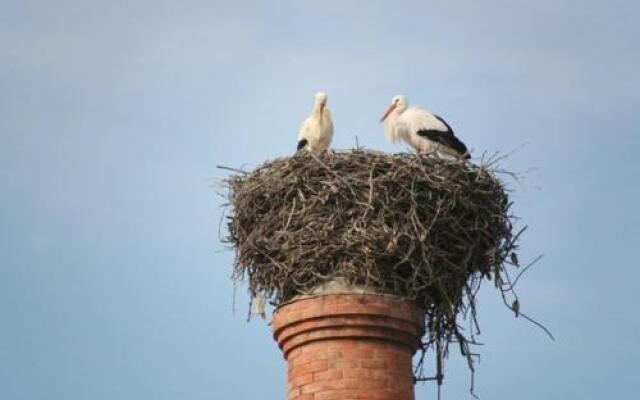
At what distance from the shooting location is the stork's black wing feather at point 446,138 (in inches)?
510

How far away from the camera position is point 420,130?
13.4 meters

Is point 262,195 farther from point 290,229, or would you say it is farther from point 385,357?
point 385,357

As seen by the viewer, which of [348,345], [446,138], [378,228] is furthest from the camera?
[446,138]

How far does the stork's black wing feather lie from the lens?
42.5 feet

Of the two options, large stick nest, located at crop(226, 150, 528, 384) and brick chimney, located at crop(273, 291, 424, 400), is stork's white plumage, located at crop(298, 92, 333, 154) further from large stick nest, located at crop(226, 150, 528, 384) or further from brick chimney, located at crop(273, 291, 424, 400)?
brick chimney, located at crop(273, 291, 424, 400)

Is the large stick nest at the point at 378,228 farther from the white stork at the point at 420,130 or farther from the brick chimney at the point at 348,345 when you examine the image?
the white stork at the point at 420,130

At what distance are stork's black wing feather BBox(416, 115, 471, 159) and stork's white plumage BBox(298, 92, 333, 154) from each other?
1.01 metres

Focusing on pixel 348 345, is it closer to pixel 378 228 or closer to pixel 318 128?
pixel 378 228

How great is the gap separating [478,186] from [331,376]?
2476 mm

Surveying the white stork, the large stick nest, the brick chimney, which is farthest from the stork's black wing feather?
the brick chimney

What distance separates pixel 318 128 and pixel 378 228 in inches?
142

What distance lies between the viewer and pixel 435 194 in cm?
1052

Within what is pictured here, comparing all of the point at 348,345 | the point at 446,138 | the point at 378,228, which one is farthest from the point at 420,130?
the point at 348,345

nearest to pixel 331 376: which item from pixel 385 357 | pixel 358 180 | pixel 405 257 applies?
pixel 385 357
